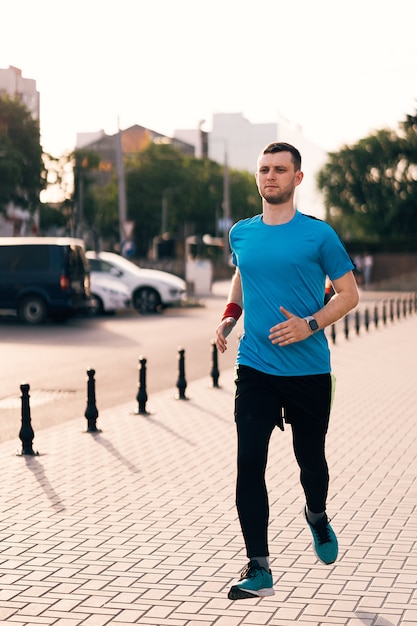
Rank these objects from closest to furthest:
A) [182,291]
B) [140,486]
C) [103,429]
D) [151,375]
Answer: [140,486] → [103,429] → [151,375] → [182,291]

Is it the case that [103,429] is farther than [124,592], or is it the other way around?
[103,429]

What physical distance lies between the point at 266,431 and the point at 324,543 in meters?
0.71

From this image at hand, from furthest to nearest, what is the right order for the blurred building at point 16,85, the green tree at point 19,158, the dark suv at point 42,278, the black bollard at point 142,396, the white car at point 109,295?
the green tree at point 19,158 < the blurred building at point 16,85 < the white car at point 109,295 < the dark suv at point 42,278 < the black bollard at point 142,396

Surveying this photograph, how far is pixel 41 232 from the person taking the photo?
10144 cm

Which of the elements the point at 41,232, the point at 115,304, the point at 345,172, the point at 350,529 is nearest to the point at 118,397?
the point at 350,529

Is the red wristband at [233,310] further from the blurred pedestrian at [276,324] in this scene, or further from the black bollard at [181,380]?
the black bollard at [181,380]

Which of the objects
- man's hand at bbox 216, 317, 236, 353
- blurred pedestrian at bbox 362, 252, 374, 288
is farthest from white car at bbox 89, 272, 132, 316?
blurred pedestrian at bbox 362, 252, 374, 288

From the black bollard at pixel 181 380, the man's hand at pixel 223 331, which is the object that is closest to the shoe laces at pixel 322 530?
the man's hand at pixel 223 331

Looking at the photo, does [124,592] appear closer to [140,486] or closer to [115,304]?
[140,486]

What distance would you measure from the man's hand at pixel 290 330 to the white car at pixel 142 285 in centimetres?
2855

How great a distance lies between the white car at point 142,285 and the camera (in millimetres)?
33812

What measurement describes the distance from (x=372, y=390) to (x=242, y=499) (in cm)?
947

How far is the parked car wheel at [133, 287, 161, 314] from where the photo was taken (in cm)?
3416

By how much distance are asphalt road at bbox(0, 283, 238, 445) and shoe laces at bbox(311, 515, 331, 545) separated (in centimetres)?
517
